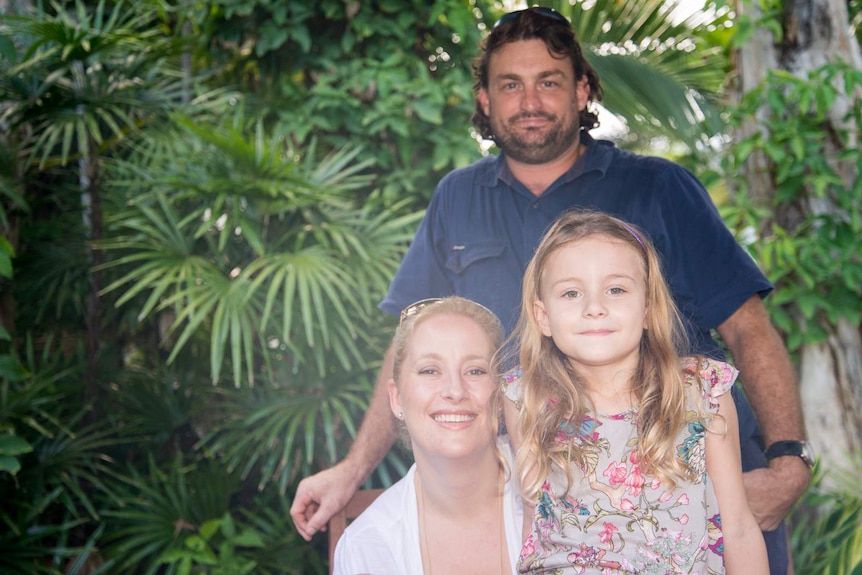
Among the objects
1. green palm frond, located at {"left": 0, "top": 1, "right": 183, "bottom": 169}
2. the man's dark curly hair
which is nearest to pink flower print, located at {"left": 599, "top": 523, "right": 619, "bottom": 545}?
the man's dark curly hair

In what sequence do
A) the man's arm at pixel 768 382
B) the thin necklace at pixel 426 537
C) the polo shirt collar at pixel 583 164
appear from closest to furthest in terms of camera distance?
Answer: the thin necklace at pixel 426 537 < the man's arm at pixel 768 382 < the polo shirt collar at pixel 583 164

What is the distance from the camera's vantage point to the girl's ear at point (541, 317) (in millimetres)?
1712

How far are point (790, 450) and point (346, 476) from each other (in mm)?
1042

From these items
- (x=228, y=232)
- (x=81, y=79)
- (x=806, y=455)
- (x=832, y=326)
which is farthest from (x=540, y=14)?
(x=81, y=79)

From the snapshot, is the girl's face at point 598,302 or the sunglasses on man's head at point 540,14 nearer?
the girl's face at point 598,302

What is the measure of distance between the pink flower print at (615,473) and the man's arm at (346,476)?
69 cm

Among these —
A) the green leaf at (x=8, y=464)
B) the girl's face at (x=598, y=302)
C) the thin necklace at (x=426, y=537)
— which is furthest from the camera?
the green leaf at (x=8, y=464)

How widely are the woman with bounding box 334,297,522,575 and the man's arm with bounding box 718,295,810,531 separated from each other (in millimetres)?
618

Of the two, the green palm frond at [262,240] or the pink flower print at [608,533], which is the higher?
the green palm frond at [262,240]

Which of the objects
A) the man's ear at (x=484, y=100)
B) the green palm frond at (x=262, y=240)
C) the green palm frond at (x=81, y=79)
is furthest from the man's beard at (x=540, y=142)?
the green palm frond at (x=81, y=79)

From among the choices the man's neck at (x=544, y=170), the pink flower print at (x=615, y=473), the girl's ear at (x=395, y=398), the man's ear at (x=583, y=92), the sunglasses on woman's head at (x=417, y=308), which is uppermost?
the man's ear at (x=583, y=92)

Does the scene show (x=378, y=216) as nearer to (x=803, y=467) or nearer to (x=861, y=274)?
(x=861, y=274)

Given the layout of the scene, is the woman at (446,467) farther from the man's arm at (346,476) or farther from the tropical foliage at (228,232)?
the tropical foliage at (228,232)

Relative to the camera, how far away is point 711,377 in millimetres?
1704
